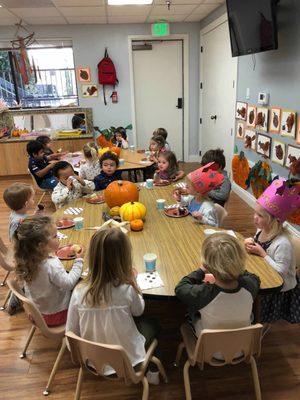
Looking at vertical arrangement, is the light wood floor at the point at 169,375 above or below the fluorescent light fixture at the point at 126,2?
below

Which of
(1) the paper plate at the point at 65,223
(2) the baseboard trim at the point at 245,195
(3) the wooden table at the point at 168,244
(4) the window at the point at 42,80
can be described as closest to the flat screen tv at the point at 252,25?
(2) the baseboard trim at the point at 245,195

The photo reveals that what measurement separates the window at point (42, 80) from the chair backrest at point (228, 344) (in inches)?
257

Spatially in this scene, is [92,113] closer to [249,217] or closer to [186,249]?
[249,217]

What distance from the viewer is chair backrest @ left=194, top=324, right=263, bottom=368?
154cm

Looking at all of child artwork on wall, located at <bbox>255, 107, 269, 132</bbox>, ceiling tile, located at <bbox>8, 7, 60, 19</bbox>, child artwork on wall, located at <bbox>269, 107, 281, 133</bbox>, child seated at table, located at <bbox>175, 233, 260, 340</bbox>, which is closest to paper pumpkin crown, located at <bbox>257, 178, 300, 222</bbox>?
child seated at table, located at <bbox>175, 233, 260, 340</bbox>

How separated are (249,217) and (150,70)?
412cm

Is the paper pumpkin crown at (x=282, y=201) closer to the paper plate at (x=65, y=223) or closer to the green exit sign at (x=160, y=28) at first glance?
the paper plate at (x=65, y=223)

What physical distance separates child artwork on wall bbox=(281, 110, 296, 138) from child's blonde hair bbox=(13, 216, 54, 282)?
294 cm

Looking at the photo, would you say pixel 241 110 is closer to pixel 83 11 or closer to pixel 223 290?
pixel 83 11

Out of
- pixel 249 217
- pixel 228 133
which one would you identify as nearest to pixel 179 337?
pixel 249 217

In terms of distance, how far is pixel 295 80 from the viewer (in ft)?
11.8

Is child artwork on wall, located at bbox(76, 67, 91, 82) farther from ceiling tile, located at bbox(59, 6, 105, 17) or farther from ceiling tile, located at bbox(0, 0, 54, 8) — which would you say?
ceiling tile, located at bbox(0, 0, 54, 8)

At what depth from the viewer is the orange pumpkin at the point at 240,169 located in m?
5.08

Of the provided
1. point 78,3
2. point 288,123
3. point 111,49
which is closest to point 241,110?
point 288,123
